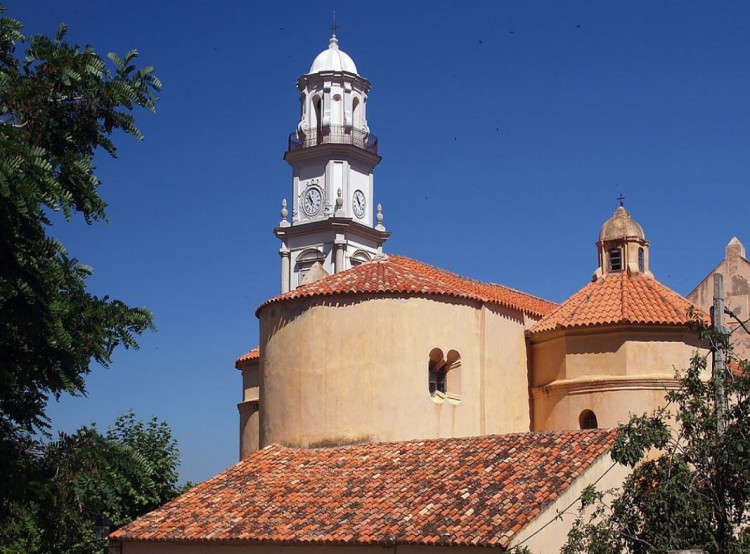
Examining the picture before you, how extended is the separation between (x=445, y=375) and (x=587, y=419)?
11.8ft

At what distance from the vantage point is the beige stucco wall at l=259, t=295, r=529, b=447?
2811 centimetres

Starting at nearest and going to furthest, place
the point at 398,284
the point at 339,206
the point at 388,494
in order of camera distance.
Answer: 1. the point at 388,494
2. the point at 398,284
3. the point at 339,206

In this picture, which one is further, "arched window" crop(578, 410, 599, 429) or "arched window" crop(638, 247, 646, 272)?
"arched window" crop(638, 247, 646, 272)

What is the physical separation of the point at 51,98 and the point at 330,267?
42595 millimetres

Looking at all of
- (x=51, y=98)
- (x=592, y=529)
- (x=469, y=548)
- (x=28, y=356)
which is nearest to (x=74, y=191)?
(x=51, y=98)

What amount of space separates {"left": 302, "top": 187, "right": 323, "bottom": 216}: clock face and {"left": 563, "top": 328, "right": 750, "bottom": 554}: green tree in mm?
44902

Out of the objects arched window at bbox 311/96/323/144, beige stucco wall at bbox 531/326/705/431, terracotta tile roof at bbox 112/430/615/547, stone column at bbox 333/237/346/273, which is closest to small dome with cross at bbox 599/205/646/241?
beige stucco wall at bbox 531/326/705/431

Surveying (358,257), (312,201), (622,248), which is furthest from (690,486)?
(312,201)

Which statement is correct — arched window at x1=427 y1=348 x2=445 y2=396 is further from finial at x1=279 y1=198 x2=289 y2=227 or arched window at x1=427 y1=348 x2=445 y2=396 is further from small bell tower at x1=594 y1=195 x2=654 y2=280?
finial at x1=279 y1=198 x2=289 y2=227

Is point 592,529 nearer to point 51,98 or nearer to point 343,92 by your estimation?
point 51,98

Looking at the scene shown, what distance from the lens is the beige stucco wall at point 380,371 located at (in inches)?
1107

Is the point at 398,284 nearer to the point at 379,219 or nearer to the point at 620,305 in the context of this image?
the point at 620,305

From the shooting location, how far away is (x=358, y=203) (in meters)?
60.9

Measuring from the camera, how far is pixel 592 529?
1543 cm
